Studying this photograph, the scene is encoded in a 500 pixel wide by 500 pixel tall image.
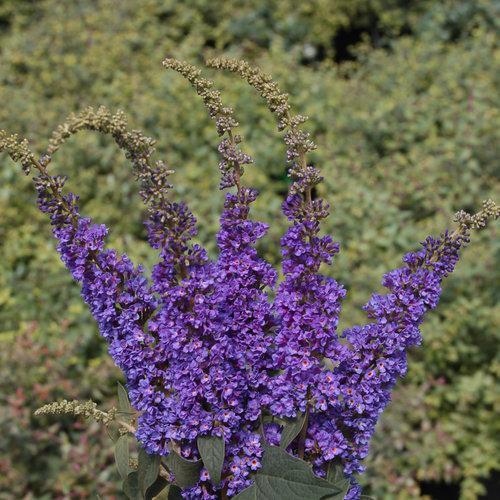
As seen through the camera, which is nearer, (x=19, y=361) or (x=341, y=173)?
(x=19, y=361)

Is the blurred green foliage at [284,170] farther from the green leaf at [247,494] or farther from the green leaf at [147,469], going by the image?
the green leaf at [247,494]

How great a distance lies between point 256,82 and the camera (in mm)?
1171

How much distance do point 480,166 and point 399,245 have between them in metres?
0.80

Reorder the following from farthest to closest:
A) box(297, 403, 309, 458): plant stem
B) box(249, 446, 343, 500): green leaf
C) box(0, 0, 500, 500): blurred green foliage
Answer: box(0, 0, 500, 500): blurred green foliage, box(297, 403, 309, 458): plant stem, box(249, 446, 343, 500): green leaf

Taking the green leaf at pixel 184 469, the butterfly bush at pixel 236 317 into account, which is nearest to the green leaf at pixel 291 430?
the butterfly bush at pixel 236 317

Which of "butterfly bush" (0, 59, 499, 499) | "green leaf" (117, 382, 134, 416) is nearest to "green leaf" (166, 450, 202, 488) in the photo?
"butterfly bush" (0, 59, 499, 499)

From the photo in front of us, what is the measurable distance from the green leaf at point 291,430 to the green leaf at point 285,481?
3 centimetres

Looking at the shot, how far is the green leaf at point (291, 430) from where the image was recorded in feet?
3.85

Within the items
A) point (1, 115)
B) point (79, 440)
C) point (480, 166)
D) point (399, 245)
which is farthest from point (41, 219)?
point (480, 166)

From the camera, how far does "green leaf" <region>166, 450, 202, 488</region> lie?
46.5 inches

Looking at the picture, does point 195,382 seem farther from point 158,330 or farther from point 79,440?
point 79,440

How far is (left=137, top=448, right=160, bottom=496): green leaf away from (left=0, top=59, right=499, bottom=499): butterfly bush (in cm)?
3

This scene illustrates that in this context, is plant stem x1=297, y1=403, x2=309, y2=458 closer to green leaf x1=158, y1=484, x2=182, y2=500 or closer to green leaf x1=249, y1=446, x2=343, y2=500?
green leaf x1=249, y1=446, x2=343, y2=500

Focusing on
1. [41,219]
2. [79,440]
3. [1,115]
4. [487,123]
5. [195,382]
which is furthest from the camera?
[1,115]
